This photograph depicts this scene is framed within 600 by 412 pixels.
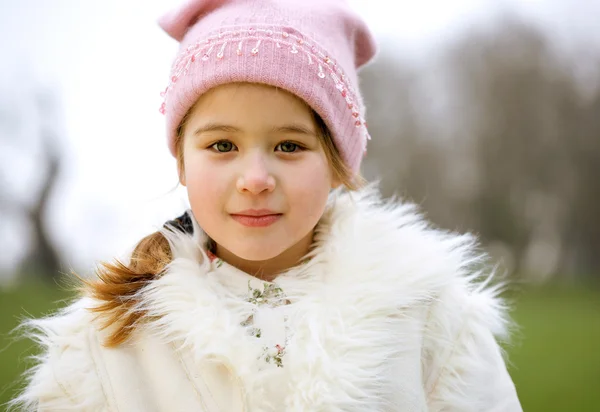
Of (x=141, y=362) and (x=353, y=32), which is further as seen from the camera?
(x=353, y=32)

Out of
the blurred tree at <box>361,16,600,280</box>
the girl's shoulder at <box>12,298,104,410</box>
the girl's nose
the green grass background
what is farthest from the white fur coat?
the blurred tree at <box>361,16,600,280</box>

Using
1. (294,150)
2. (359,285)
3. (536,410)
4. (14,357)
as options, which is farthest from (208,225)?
(14,357)

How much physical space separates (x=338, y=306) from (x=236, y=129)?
0.56 meters

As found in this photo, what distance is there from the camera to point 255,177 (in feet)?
5.47

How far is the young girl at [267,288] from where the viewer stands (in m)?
1.68

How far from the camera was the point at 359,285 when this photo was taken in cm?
181

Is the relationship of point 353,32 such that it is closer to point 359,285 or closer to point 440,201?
point 359,285

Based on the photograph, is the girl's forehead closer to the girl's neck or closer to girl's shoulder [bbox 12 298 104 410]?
the girl's neck

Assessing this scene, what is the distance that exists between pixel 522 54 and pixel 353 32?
1865 centimetres

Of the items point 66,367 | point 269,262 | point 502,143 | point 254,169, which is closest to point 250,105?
point 254,169

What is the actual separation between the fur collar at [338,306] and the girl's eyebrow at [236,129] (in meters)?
0.36

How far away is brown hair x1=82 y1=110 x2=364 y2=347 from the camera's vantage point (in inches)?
69.6

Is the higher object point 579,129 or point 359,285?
point 579,129

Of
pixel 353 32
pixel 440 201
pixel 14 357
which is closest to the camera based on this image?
pixel 353 32
